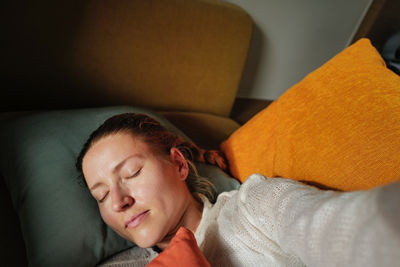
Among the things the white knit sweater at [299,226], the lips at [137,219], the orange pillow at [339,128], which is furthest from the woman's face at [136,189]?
the orange pillow at [339,128]

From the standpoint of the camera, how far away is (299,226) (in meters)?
0.42

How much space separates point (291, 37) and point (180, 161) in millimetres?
1258

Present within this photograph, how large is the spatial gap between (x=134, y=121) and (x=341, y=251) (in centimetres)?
58

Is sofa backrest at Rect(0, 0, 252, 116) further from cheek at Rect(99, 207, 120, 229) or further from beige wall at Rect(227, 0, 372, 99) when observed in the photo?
cheek at Rect(99, 207, 120, 229)

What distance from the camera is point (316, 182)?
0.61 metres

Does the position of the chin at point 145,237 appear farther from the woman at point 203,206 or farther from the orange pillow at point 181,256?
the orange pillow at point 181,256

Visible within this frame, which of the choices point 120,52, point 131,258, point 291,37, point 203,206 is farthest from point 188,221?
point 291,37

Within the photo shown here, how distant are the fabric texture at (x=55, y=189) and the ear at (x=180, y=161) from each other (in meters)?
0.13

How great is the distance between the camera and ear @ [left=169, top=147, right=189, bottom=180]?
73cm

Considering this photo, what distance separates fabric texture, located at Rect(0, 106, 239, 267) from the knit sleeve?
0.30 metres

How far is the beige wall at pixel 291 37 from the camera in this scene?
1461 mm

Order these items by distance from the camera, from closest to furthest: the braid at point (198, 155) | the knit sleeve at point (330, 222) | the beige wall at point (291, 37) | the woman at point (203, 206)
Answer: the knit sleeve at point (330, 222) → the woman at point (203, 206) → the braid at point (198, 155) → the beige wall at point (291, 37)

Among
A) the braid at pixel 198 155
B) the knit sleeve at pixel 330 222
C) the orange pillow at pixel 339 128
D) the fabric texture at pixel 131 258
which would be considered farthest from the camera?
the braid at pixel 198 155

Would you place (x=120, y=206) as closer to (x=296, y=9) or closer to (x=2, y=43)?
(x=2, y=43)
